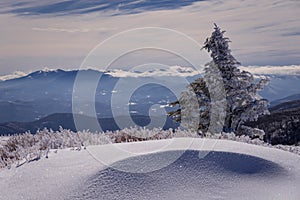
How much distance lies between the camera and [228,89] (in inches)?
909

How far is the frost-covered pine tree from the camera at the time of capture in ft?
75.0

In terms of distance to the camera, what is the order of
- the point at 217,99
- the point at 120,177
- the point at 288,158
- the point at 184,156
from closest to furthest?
the point at 120,177
the point at 184,156
the point at 288,158
the point at 217,99

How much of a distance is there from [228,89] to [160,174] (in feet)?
56.0

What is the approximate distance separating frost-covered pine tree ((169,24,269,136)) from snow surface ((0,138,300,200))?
14.3 meters

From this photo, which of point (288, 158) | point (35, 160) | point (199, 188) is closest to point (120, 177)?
point (199, 188)

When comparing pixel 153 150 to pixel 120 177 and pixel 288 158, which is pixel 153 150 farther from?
pixel 288 158

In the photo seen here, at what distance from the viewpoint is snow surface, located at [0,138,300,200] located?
20.1 feet

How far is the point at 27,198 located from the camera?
623 centimetres

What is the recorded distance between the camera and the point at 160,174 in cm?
675

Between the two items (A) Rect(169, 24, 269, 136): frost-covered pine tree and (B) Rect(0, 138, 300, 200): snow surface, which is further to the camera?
(A) Rect(169, 24, 269, 136): frost-covered pine tree

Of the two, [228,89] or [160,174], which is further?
[228,89]

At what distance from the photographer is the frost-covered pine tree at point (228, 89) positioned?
22.9 metres

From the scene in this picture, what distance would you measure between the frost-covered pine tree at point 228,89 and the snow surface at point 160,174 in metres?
14.3

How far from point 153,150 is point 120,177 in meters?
1.82
